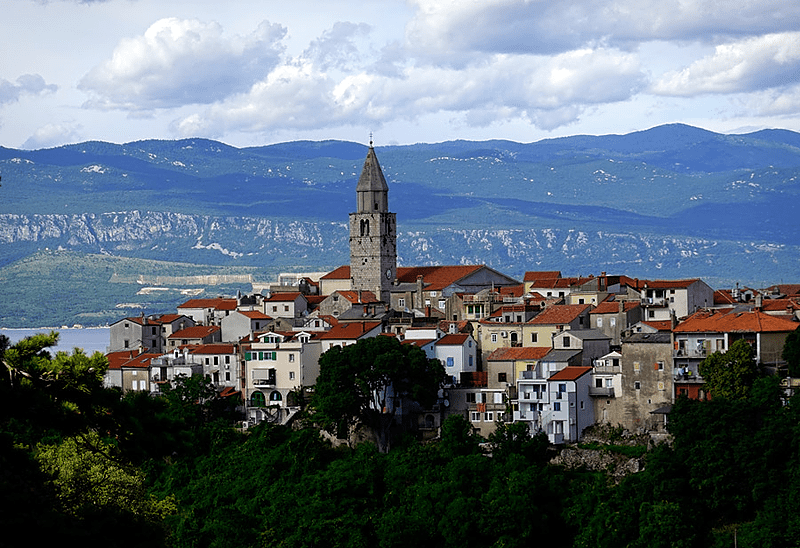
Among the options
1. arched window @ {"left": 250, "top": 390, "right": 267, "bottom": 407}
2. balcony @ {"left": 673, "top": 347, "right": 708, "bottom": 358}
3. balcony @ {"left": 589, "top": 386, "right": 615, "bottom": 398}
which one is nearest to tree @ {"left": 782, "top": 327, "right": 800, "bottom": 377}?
balcony @ {"left": 673, "top": 347, "right": 708, "bottom": 358}

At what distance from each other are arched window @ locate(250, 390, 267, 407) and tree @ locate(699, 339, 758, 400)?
808 inches

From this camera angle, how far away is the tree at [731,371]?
191ft

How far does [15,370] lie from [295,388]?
164 feet

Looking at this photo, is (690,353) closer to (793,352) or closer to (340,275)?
(793,352)

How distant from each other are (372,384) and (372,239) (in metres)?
30.6

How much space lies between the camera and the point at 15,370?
2019cm

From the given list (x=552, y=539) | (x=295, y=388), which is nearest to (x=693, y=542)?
(x=552, y=539)

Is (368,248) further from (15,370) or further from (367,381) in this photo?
(15,370)

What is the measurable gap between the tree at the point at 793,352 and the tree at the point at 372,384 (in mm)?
14353

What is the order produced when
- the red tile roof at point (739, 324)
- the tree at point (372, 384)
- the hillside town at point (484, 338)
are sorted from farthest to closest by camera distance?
1. the tree at point (372, 384)
2. the hillside town at point (484, 338)
3. the red tile roof at point (739, 324)

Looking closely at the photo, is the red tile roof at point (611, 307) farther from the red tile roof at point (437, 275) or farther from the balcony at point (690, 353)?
the red tile roof at point (437, 275)

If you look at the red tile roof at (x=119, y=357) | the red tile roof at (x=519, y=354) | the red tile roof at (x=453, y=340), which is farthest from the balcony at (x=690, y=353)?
the red tile roof at (x=119, y=357)

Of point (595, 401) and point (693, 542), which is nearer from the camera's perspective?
point (693, 542)

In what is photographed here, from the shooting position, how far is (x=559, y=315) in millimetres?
70188
